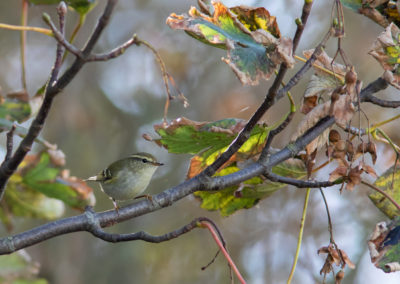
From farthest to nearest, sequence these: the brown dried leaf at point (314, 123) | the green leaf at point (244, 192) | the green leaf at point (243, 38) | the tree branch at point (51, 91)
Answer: the green leaf at point (244, 192) < the brown dried leaf at point (314, 123) < the green leaf at point (243, 38) < the tree branch at point (51, 91)

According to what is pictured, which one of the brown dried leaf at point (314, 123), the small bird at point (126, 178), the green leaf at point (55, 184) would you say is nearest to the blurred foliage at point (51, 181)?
the green leaf at point (55, 184)

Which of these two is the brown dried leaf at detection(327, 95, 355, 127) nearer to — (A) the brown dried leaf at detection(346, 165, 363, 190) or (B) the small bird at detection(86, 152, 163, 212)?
(A) the brown dried leaf at detection(346, 165, 363, 190)

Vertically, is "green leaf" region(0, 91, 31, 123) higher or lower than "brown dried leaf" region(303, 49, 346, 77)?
lower

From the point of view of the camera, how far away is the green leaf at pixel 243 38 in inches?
30.8

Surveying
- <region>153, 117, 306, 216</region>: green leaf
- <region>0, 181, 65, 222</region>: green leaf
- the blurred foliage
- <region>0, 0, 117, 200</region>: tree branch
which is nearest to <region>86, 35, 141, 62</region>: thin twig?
<region>0, 0, 117, 200</region>: tree branch

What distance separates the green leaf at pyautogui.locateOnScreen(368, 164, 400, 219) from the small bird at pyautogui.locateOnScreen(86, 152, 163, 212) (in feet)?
3.10

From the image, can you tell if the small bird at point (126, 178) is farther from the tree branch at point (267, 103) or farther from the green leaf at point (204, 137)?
the tree branch at point (267, 103)

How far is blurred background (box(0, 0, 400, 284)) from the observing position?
10.9ft

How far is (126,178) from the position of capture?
1857mm

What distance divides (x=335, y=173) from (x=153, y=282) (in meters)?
2.77

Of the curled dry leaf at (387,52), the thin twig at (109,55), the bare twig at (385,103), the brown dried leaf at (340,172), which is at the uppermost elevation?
the thin twig at (109,55)

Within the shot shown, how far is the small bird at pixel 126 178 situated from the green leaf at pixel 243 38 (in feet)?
3.50

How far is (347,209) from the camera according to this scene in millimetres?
3562

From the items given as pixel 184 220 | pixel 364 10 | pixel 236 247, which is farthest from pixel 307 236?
pixel 364 10
